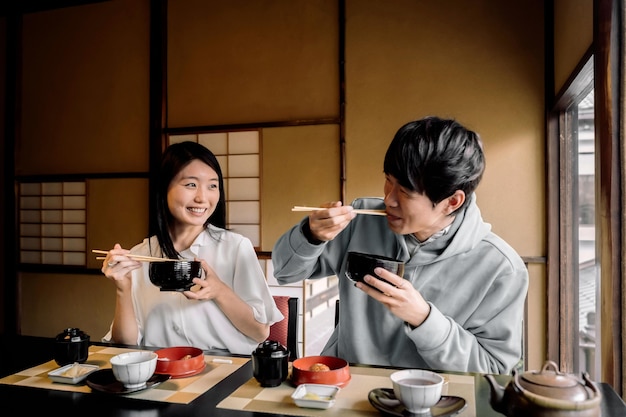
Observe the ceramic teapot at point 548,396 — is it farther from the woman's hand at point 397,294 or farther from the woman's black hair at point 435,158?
the woman's black hair at point 435,158

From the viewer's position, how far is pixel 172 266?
1.75 meters

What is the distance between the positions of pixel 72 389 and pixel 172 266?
19.3 inches

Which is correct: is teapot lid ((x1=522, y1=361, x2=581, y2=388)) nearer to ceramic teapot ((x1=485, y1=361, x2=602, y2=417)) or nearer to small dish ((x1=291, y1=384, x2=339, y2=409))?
ceramic teapot ((x1=485, y1=361, x2=602, y2=417))

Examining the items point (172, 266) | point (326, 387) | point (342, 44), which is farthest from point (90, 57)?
point (326, 387)

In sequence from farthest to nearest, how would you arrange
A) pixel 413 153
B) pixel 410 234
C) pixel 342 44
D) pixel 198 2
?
pixel 198 2, pixel 342 44, pixel 410 234, pixel 413 153

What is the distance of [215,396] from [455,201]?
972mm

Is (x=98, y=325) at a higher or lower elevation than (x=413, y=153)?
lower

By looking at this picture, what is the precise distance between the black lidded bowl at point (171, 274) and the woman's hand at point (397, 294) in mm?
652

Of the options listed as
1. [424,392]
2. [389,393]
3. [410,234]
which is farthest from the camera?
[410,234]

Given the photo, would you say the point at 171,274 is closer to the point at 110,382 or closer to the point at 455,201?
the point at 110,382

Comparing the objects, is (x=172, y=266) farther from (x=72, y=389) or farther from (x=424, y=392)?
(x=424, y=392)

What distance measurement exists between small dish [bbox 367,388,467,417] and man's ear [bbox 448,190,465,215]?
0.66 metres

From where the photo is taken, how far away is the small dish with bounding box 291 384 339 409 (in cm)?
124

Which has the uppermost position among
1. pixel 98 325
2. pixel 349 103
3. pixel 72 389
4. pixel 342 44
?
pixel 342 44
